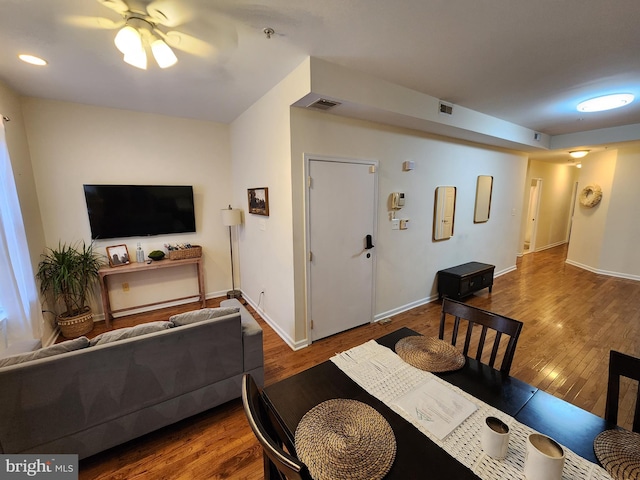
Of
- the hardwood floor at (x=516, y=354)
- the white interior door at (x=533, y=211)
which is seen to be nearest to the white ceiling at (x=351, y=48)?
the hardwood floor at (x=516, y=354)

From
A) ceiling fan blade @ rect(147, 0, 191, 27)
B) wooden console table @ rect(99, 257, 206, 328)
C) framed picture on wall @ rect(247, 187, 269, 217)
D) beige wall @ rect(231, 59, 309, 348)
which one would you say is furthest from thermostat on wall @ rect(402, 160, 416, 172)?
wooden console table @ rect(99, 257, 206, 328)

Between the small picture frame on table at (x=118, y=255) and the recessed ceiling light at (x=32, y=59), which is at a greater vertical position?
the recessed ceiling light at (x=32, y=59)

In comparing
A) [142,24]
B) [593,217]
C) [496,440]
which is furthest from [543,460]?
[593,217]

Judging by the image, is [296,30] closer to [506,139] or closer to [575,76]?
[575,76]

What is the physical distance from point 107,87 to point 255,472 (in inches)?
143

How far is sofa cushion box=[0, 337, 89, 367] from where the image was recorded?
1392mm

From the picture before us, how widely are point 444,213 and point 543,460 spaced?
11.7 feet

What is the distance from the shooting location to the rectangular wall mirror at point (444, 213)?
3.80 m

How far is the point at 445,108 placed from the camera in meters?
3.04

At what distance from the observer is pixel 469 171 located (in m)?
4.18

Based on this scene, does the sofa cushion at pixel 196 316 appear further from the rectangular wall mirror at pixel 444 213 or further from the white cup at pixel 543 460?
the rectangular wall mirror at pixel 444 213

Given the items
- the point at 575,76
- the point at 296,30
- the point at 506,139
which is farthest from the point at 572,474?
the point at 506,139

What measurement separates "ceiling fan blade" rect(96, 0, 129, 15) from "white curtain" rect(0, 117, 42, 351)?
1783 millimetres

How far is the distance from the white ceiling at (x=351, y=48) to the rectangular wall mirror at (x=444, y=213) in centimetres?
124
